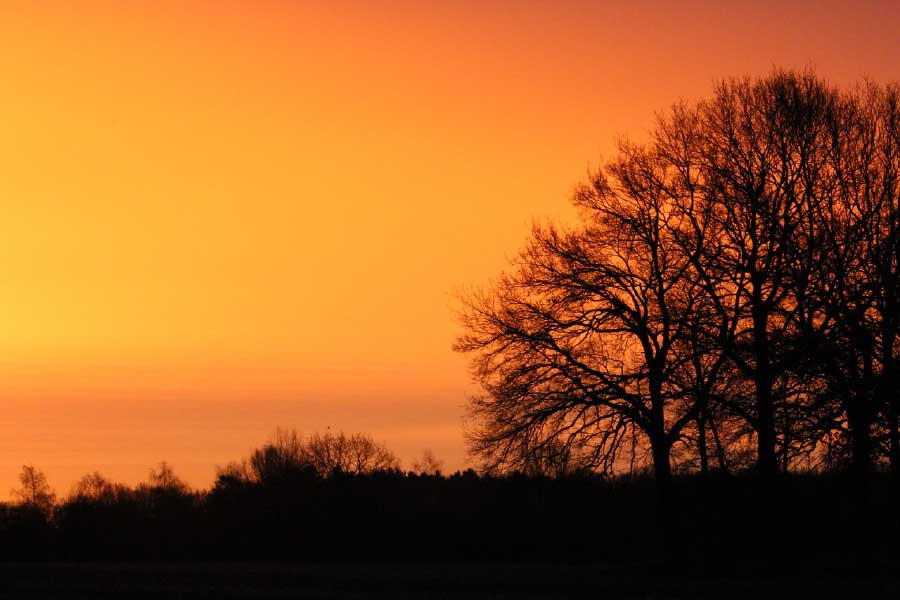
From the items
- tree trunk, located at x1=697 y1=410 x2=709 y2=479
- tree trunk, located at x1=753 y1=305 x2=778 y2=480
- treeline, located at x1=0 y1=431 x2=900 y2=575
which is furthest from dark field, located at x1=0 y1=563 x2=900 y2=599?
tree trunk, located at x1=697 y1=410 x2=709 y2=479

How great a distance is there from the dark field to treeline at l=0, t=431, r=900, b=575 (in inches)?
106

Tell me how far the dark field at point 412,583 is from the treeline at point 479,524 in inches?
106

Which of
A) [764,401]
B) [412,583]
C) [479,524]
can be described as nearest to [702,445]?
[764,401]

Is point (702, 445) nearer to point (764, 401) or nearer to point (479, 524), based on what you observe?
point (764, 401)

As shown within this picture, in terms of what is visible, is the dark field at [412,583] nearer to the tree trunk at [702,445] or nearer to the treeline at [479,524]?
the treeline at [479,524]

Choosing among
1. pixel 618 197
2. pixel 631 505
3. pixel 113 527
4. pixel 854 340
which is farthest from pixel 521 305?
pixel 113 527

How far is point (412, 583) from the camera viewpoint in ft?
97.0

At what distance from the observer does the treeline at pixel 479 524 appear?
118 feet

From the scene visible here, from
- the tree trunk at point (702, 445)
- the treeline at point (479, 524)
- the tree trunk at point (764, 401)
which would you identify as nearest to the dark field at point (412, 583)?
the treeline at point (479, 524)

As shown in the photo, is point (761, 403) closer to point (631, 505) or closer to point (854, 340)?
point (854, 340)

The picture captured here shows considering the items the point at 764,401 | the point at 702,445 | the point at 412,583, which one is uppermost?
the point at 764,401

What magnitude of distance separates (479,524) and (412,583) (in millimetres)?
9563

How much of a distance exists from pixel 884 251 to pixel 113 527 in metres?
27.7

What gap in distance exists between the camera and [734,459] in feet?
126
